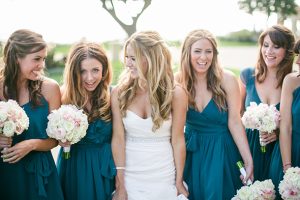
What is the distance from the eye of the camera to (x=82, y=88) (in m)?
4.91

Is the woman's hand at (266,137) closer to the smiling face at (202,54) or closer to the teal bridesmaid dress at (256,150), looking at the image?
the teal bridesmaid dress at (256,150)

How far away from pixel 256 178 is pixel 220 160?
0.68 metres

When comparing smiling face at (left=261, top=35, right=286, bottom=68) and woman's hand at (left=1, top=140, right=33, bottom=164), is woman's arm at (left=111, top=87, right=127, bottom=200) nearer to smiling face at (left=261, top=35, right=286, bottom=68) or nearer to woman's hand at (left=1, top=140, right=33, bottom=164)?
woman's hand at (left=1, top=140, right=33, bottom=164)

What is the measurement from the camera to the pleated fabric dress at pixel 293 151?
494cm

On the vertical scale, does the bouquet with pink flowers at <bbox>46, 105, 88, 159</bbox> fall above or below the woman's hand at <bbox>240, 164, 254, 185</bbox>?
above

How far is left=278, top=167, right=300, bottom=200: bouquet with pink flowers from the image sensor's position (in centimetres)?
450

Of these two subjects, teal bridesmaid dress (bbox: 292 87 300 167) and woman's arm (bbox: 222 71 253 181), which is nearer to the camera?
teal bridesmaid dress (bbox: 292 87 300 167)

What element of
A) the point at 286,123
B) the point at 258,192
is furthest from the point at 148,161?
the point at 286,123

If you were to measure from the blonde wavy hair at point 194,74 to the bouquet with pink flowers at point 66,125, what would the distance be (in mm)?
1338

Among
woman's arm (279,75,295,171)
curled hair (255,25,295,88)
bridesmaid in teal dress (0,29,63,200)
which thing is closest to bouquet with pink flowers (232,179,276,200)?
woman's arm (279,75,295,171)

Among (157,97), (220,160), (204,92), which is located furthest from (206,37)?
(220,160)

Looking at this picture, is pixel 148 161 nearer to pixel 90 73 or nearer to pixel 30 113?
pixel 90 73

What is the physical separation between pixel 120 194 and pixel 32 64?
164 cm

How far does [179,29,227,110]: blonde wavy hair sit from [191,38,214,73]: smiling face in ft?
0.17
